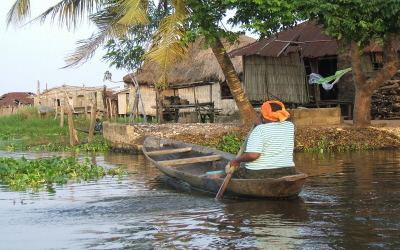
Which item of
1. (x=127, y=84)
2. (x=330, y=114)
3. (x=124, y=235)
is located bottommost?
(x=124, y=235)

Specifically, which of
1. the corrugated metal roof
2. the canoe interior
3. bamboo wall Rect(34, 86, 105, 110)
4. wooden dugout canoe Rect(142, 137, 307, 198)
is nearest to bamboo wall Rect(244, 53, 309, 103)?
the corrugated metal roof

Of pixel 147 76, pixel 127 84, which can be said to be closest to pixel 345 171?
pixel 147 76

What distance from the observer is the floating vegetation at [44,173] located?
903 centimetres

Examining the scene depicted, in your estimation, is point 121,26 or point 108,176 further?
point 121,26

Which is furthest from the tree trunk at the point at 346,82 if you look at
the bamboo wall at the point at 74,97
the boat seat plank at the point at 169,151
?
the bamboo wall at the point at 74,97

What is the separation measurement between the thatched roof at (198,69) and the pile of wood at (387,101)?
4.95 meters

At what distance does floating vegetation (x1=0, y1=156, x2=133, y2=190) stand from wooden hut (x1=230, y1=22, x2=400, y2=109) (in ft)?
28.2

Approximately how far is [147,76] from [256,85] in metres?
8.61

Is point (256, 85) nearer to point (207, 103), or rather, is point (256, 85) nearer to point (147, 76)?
point (207, 103)

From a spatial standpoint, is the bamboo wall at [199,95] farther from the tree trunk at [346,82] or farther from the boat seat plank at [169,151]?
the boat seat plank at [169,151]

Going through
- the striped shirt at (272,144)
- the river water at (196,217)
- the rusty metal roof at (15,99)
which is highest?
the rusty metal roof at (15,99)

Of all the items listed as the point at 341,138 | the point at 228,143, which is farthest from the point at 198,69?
the point at 341,138

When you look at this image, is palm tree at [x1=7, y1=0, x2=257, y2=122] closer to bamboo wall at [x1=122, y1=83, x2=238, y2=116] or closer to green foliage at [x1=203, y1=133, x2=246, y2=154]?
green foliage at [x1=203, y1=133, x2=246, y2=154]

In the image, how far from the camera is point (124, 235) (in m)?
5.38
